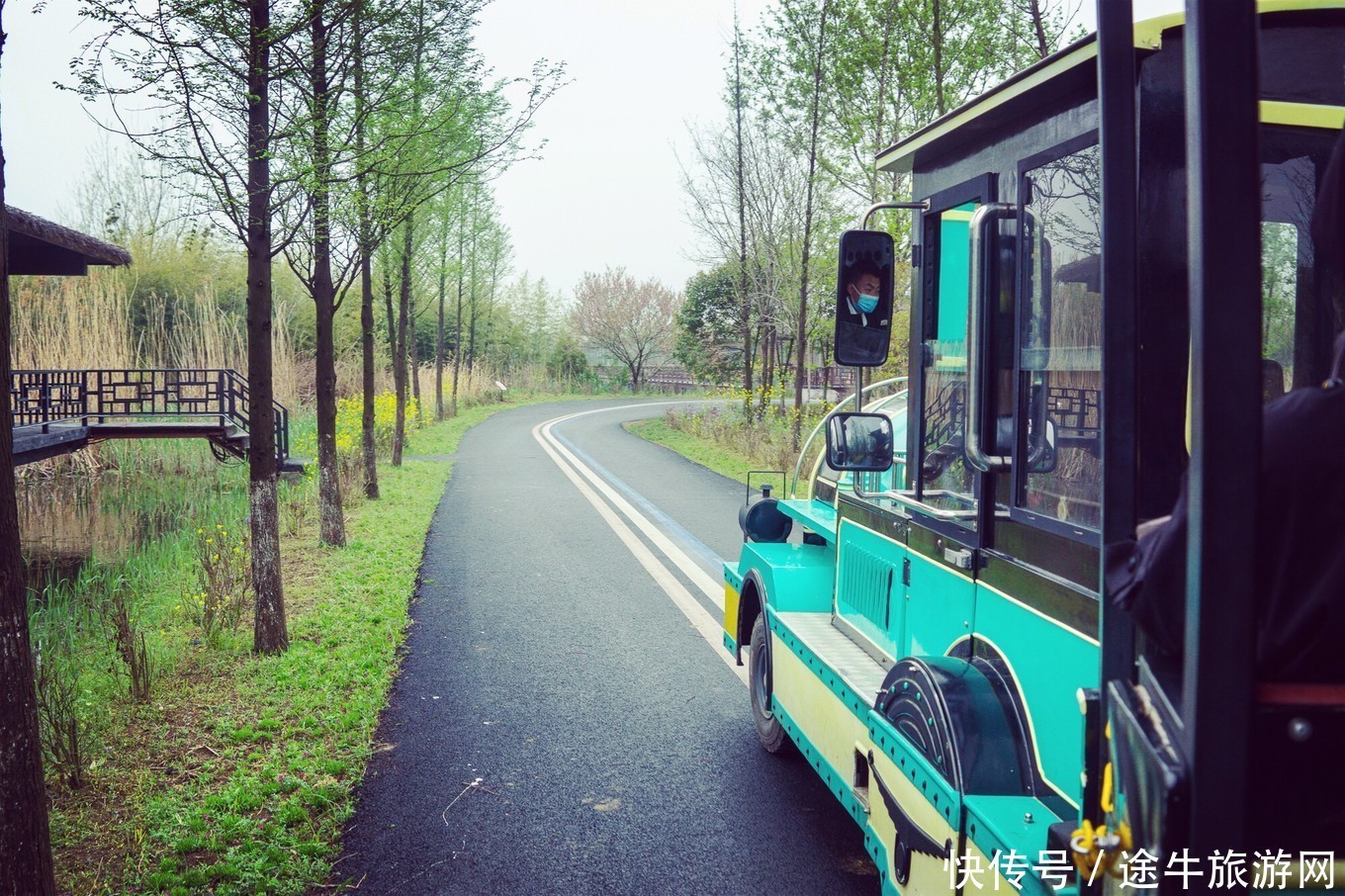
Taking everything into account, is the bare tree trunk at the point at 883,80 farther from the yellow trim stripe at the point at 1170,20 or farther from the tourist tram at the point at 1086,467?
the yellow trim stripe at the point at 1170,20

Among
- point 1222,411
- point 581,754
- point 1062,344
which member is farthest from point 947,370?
point 581,754

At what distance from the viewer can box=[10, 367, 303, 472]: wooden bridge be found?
1460cm

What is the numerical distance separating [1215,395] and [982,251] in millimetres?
1419

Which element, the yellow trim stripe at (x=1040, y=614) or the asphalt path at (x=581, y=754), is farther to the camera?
the asphalt path at (x=581, y=754)

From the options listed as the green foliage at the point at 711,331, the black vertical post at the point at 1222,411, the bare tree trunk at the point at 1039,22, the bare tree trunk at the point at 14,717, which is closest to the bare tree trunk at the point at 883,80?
the bare tree trunk at the point at 1039,22

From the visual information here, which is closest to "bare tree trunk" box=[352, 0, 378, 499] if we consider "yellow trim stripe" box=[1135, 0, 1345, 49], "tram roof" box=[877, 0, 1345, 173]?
"tram roof" box=[877, 0, 1345, 173]

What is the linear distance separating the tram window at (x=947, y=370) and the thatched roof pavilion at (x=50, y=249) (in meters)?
10.8

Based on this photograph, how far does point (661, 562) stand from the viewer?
32.0 ft

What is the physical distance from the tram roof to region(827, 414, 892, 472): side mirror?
0.95 metres

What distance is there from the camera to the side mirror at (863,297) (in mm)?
3496

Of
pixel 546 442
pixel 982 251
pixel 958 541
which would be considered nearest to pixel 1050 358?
pixel 982 251

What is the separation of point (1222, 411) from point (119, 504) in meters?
16.4

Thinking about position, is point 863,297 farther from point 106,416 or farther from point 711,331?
point 711,331

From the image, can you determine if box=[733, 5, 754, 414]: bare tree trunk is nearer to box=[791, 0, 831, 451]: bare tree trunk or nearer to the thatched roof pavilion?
box=[791, 0, 831, 451]: bare tree trunk
